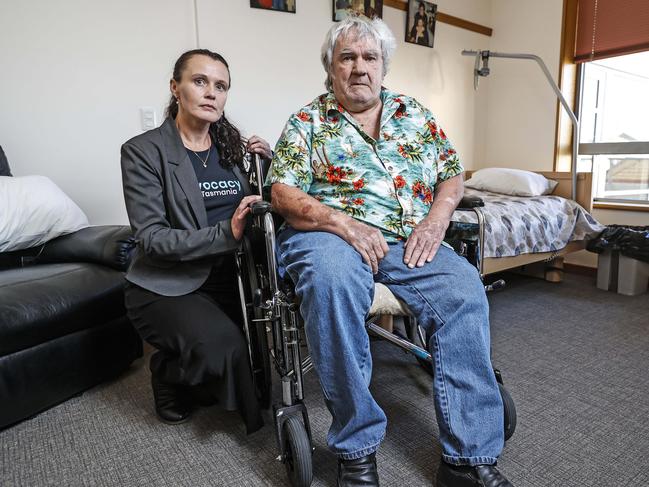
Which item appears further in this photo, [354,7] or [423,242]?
[354,7]

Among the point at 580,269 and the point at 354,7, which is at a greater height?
the point at 354,7

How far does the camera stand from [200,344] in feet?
4.21

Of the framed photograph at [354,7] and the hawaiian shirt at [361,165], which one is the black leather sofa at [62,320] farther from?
the framed photograph at [354,7]

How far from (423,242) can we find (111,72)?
180 cm

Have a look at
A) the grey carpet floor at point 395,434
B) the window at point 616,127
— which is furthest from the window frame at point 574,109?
the grey carpet floor at point 395,434

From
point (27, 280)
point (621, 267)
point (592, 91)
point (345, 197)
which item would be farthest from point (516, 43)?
point (27, 280)

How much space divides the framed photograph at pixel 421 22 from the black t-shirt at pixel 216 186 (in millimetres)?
2286

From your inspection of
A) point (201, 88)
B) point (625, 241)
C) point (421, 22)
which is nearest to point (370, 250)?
point (201, 88)

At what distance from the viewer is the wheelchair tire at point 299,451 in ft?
3.54

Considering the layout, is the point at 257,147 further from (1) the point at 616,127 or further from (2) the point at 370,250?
(1) the point at 616,127

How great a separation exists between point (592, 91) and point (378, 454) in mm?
3291

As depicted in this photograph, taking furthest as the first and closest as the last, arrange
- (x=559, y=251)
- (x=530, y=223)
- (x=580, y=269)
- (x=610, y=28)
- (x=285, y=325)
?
(x=580, y=269), (x=610, y=28), (x=559, y=251), (x=530, y=223), (x=285, y=325)

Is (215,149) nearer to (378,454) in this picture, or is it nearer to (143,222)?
(143,222)

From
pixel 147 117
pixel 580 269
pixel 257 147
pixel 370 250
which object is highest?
pixel 147 117
